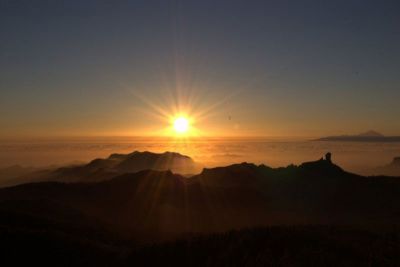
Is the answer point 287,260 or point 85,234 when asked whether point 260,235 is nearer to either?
point 287,260

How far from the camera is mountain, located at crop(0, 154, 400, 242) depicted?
64.9 m

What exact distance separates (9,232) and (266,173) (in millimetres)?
78025

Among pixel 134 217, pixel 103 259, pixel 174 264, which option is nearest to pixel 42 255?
pixel 103 259

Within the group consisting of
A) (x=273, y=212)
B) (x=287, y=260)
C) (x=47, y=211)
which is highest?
(x=287, y=260)

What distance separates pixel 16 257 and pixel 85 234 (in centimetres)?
1156

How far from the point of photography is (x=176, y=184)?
84.4m

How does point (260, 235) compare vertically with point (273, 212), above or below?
above

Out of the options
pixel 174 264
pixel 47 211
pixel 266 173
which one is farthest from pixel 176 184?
pixel 174 264

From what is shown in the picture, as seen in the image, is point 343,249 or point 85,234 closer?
point 343,249

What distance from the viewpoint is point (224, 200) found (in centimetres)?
7912

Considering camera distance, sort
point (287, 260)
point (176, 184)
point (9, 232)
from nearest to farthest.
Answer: point (287, 260)
point (9, 232)
point (176, 184)

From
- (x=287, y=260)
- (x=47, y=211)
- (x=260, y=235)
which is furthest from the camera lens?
(x=47, y=211)

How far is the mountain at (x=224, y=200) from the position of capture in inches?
2554

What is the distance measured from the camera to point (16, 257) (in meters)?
25.2
